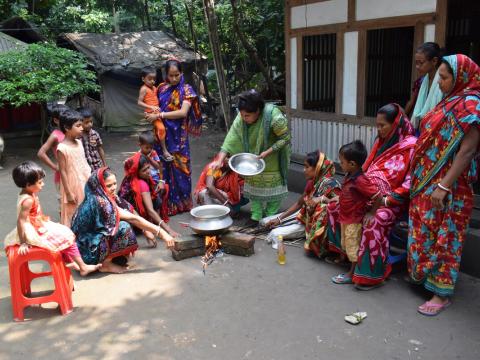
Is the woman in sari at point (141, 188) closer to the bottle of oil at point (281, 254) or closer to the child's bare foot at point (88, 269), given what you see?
the child's bare foot at point (88, 269)

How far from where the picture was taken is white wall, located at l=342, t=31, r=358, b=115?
564 cm

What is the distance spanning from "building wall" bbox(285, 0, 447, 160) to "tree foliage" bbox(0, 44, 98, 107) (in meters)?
4.97

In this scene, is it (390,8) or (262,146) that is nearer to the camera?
(262,146)

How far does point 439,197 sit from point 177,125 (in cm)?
336

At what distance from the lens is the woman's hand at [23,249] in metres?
3.24

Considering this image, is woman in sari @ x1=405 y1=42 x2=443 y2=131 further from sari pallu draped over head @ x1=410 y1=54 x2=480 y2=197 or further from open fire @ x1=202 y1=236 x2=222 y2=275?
open fire @ x1=202 y1=236 x2=222 y2=275

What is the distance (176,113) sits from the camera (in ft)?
17.8

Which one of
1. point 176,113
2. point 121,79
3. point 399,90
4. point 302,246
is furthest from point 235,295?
point 121,79

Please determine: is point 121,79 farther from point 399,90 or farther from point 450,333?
point 450,333

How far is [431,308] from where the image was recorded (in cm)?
331

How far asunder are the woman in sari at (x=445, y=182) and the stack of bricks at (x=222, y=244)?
151 cm

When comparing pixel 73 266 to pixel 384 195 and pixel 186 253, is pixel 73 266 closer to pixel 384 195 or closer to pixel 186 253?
pixel 186 253

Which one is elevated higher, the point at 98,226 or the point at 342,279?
the point at 98,226

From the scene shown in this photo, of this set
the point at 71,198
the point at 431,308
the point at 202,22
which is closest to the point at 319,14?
the point at 71,198
